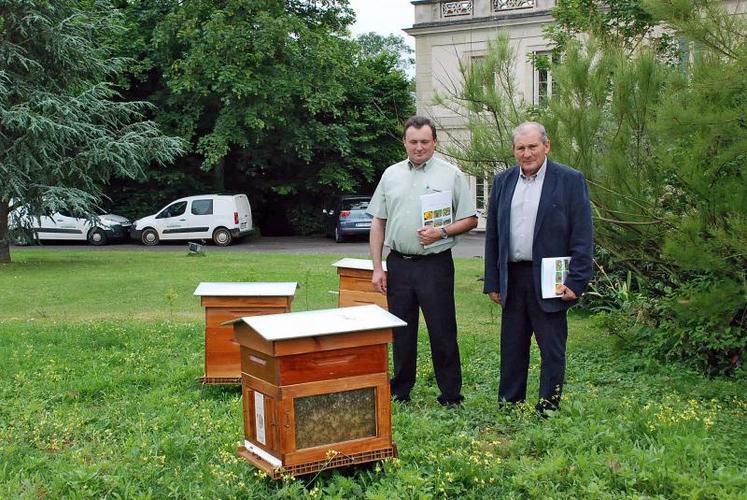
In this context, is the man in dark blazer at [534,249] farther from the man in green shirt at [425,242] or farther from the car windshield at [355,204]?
the car windshield at [355,204]

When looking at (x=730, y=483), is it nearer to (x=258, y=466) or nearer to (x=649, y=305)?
(x=258, y=466)

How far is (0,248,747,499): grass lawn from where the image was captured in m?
3.93

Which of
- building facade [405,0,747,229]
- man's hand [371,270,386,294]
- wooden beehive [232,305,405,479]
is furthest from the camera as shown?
building facade [405,0,747,229]

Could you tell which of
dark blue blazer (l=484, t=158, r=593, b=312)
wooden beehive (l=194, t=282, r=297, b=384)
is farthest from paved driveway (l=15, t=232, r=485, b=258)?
dark blue blazer (l=484, t=158, r=593, b=312)

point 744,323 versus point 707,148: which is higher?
point 707,148

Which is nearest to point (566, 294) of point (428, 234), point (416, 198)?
point (428, 234)

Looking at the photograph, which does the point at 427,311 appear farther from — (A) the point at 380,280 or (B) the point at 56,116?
(B) the point at 56,116

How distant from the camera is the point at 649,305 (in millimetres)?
7590

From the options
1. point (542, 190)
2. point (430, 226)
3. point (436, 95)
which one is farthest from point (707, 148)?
point (436, 95)

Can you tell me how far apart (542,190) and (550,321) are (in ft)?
2.67

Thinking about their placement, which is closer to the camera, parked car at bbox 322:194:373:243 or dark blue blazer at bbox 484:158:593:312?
dark blue blazer at bbox 484:158:593:312

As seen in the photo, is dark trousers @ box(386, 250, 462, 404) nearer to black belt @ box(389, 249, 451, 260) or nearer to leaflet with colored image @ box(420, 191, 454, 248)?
black belt @ box(389, 249, 451, 260)

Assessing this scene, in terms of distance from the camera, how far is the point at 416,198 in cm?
539

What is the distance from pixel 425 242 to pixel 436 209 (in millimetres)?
235
